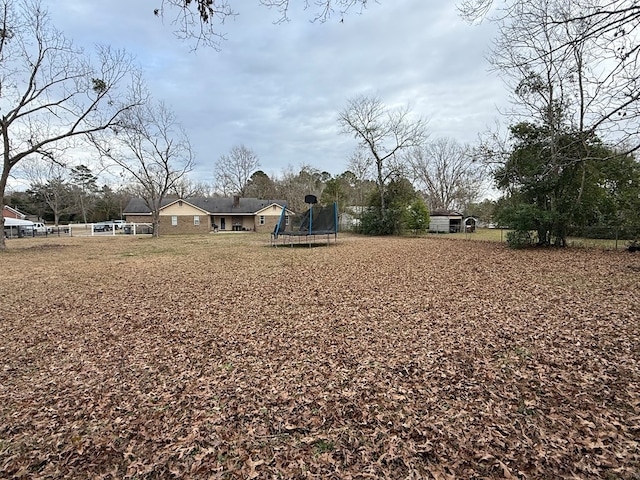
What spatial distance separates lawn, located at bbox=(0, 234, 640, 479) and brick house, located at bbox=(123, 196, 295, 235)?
28284mm

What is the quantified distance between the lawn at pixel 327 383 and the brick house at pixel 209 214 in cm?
2828

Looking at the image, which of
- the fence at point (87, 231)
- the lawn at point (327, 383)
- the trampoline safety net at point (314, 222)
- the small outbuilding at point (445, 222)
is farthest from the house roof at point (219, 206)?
the lawn at point (327, 383)

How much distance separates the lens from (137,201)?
36875 mm

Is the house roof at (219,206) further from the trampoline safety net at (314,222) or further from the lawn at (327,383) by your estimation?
the lawn at (327,383)

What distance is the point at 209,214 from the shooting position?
34.8 m

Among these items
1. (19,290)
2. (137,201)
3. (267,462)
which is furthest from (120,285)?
(137,201)

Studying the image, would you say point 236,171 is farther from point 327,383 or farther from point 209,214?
point 327,383

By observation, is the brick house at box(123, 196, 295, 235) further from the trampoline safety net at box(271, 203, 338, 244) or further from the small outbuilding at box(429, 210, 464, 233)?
the trampoline safety net at box(271, 203, 338, 244)

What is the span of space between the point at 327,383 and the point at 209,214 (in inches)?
1340

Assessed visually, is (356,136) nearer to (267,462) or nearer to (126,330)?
(126,330)

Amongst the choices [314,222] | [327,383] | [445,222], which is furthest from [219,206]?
[327,383]

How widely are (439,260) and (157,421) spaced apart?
29.9 ft

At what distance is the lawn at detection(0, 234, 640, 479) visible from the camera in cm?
216

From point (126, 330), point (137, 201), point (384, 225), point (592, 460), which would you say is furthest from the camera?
point (137, 201)
